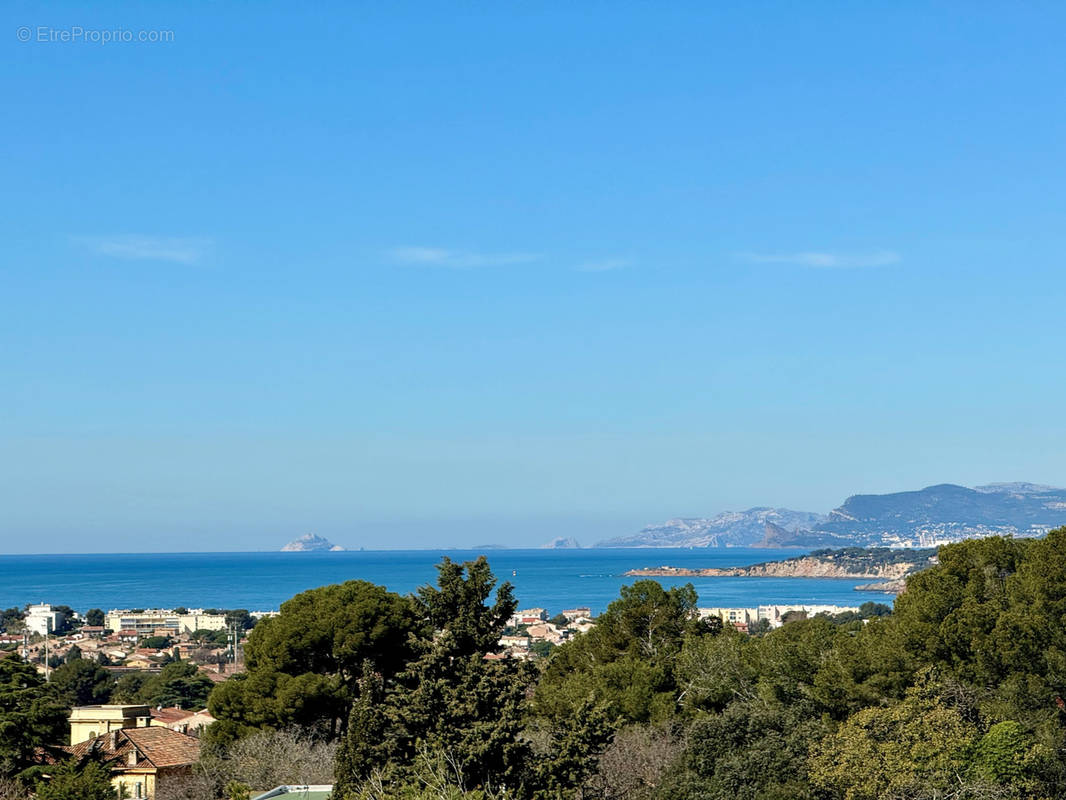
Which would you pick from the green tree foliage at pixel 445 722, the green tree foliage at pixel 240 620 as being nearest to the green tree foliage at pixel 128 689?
the green tree foliage at pixel 445 722

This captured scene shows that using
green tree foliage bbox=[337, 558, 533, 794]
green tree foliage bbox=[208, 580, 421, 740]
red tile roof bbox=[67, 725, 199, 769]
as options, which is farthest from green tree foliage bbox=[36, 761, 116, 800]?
green tree foliage bbox=[337, 558, 533, 794]

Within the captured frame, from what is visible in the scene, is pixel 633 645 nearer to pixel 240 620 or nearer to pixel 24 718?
pixel 24 718

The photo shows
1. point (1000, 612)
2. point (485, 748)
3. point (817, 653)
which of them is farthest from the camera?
point (817, 653)

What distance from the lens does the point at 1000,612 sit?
20062 mm

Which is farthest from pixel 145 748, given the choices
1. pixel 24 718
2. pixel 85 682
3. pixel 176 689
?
pixel 85 682

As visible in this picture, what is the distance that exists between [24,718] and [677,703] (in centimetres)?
1180

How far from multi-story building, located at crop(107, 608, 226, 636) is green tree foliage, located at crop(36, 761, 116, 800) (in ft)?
254

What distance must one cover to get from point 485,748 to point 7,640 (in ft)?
248

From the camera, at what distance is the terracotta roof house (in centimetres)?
2455

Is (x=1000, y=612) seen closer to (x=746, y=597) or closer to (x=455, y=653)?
(x=455, y=653)

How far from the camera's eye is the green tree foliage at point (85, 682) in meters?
44.5

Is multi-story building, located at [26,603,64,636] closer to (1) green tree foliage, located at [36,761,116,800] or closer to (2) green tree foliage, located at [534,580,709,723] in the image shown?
(2) green tree foliage, located at [534,580,709,723]

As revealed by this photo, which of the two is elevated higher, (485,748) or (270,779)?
(485,748)

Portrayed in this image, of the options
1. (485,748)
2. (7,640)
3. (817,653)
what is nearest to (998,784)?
(817,653)
